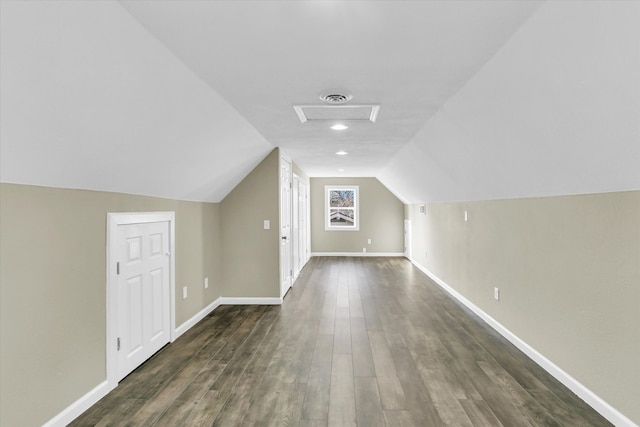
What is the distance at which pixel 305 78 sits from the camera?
247cm

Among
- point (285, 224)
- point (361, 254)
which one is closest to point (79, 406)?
point (285, 224)

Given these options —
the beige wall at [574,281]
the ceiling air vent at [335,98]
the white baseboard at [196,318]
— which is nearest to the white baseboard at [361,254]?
the white baseboard at [196,318]

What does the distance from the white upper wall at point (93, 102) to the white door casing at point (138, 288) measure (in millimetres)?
380

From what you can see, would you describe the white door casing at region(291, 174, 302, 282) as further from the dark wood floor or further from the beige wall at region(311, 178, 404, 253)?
the beige wall at region(311, 178, 404, 253)

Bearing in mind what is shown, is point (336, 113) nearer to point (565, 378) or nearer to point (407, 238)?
point (565, 378)

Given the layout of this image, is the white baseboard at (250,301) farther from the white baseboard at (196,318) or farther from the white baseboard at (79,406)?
the white baseboard at (79,406)

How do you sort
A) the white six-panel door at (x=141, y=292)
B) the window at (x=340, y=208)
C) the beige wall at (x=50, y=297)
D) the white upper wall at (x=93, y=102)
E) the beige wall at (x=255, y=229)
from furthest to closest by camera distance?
the window at (x=340, y=208)
the beige wall at (x=255, y=229)
the white six-panel door at (x=141, y=292)
the beige wall at (x=50, y=297)
the white upper wall at (x=93, y=102)

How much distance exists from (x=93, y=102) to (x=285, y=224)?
3855 mm

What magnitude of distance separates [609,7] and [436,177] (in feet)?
12.3

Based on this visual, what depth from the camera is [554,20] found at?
158 centimetres

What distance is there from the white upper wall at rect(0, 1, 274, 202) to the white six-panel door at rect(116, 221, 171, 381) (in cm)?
44

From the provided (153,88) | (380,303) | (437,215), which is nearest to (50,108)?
(153,88)

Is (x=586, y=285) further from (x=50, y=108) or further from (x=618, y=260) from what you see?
(x=50, y=108)

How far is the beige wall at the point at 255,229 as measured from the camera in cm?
491
